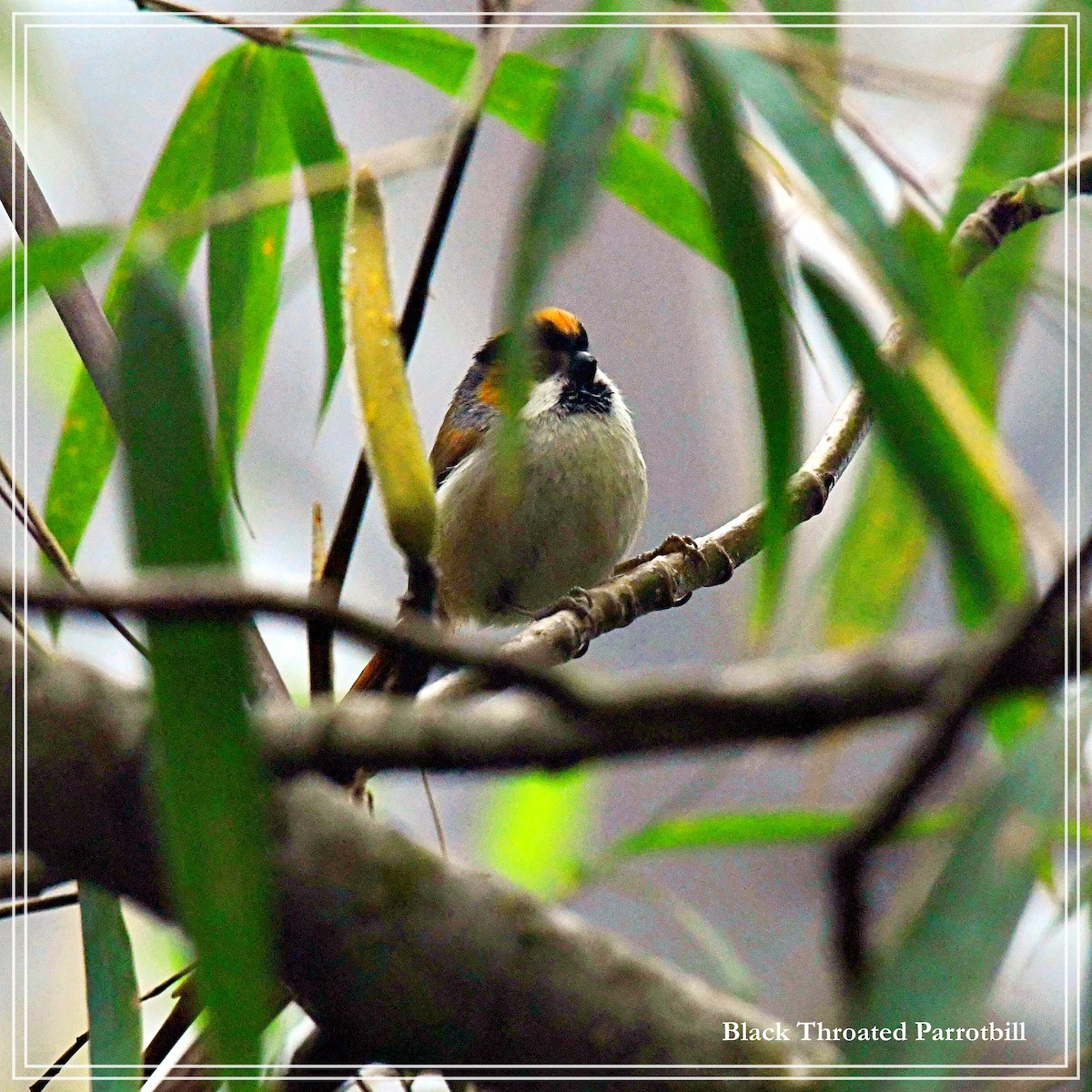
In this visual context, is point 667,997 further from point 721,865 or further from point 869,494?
point 721,865

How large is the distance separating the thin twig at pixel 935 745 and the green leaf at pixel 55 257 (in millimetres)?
523

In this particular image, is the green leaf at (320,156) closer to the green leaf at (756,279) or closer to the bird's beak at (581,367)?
the green leaf at (756,279)

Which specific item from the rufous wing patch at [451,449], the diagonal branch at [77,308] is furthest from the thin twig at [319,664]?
the rufous wing patch at [451,449]

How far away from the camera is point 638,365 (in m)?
1.47

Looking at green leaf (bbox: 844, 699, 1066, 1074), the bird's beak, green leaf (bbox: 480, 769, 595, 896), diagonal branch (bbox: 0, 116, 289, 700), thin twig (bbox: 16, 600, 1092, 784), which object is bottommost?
green leaf (bbox: 844, 699, 1066, 1074)

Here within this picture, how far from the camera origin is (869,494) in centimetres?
86

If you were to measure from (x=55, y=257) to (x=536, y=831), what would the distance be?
81 cm

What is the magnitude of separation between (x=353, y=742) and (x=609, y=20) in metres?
0.49

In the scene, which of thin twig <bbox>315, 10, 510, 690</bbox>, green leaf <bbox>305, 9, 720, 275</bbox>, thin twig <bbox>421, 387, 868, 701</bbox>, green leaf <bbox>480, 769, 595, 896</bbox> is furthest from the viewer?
green leaf <bbox>480, 769, 595, 896</bbox>

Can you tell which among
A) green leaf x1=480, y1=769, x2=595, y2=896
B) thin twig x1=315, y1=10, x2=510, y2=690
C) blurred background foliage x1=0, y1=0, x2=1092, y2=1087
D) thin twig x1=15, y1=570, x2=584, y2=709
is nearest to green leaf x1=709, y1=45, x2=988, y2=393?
blurred background foliage x1=0, y1=0, x2=1092, y2=1087

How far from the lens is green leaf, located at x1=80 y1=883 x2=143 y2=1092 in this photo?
2.40 ft

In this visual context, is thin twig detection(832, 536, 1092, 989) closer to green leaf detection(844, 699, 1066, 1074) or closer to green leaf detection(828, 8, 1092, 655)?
green leaf detection(844, 699, 1066, 1074)

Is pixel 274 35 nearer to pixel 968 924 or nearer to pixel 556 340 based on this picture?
pixel 556 340

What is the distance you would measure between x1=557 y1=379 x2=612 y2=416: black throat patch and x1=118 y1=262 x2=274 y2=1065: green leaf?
1.00 metres
